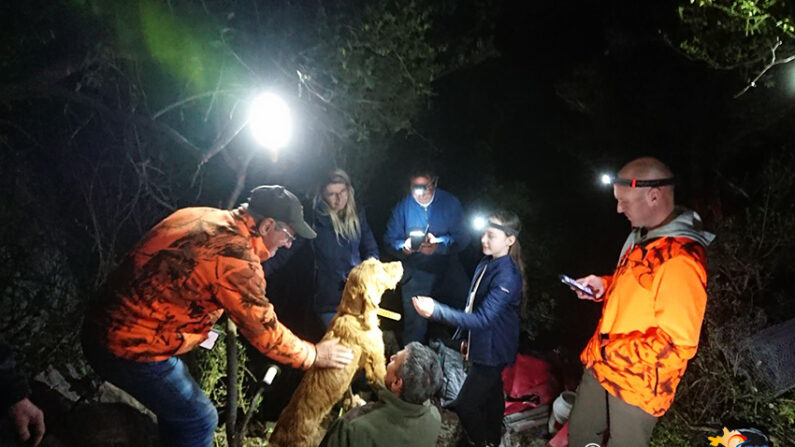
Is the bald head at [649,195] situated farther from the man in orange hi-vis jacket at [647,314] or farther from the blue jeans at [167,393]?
the blue jeans at [167,393]

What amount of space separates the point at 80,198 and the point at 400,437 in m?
5.01

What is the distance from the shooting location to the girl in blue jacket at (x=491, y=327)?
13.1ft

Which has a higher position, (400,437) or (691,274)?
(691,274)

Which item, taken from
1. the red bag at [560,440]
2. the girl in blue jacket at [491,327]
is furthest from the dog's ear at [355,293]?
the red bag at [560,440]

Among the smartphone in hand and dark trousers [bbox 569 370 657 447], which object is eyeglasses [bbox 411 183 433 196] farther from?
dark trousers [bbox 569 370 657 447]

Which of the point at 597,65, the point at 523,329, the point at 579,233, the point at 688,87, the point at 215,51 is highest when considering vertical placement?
the point at 597,65

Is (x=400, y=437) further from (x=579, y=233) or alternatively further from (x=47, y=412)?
(x=579, y=233)

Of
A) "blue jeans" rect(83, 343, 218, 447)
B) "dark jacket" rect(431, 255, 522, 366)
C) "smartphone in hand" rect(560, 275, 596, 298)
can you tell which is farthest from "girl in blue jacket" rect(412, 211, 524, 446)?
"blue jeans" rect(83, 343, 218, 447)

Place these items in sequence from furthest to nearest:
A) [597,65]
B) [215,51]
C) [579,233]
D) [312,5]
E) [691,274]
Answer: [579,233] → [597,65] → [312,5] → [215,51] → [691,274]

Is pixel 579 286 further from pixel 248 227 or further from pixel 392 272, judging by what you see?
pixel 248 227

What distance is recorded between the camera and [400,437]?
2.65m

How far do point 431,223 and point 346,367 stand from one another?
2.52 meters

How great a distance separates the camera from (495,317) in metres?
4.00

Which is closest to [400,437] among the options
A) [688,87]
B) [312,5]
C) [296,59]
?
[296,59]
